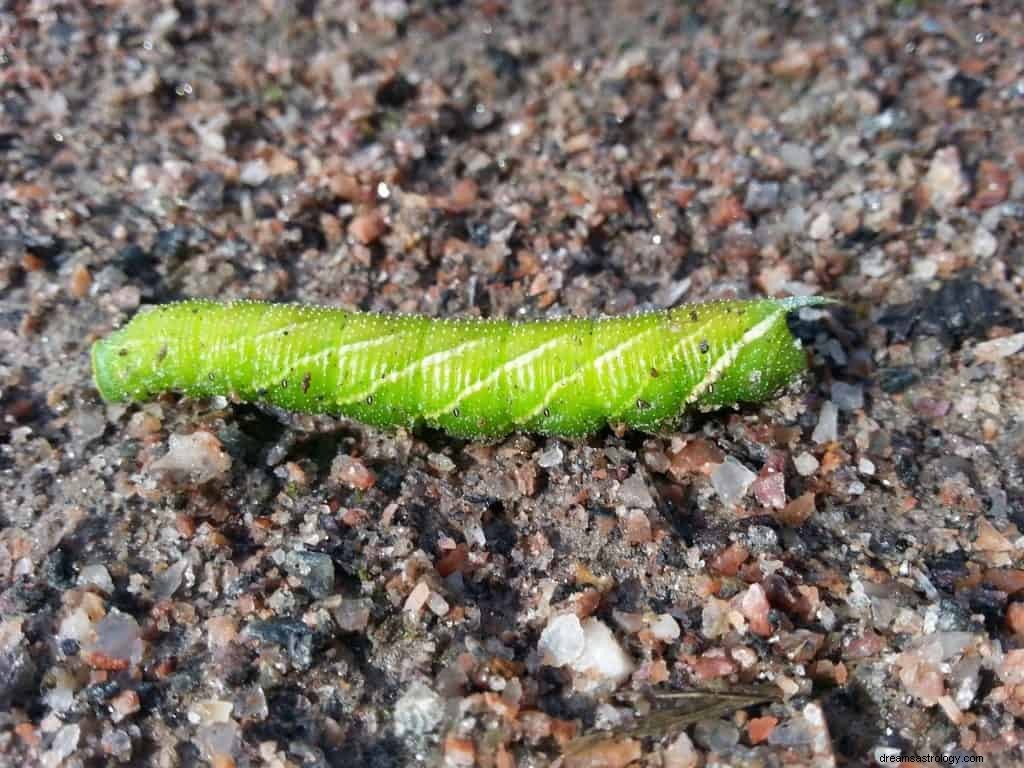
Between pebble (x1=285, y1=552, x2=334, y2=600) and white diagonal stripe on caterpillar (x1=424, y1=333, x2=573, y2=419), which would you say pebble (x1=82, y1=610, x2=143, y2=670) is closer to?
pebble (x1=285, y1=552, x2=334, y2=600)

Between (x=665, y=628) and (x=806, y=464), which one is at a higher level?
(x=806, y=464)

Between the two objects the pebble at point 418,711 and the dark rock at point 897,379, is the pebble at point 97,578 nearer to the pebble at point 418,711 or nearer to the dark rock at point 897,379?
the pebble at point 418,711

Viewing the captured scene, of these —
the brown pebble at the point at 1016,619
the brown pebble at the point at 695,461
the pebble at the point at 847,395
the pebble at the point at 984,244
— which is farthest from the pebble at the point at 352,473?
the pebble at the point at 984,244

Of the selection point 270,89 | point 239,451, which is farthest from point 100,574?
point 270,89

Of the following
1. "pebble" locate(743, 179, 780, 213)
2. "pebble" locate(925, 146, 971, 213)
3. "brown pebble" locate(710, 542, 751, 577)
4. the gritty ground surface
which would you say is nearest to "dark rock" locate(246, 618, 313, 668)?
the gritty ground surface

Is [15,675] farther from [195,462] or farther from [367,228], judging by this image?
[367,228]

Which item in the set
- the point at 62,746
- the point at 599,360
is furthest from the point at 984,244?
the point at 62,746
